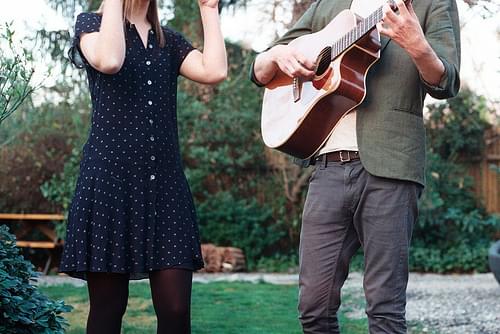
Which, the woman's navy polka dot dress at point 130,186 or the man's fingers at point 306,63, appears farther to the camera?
the man's fingers at point 306,63

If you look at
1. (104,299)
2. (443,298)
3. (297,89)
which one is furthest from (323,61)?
(443,298)

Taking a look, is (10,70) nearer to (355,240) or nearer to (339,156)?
(339,156)

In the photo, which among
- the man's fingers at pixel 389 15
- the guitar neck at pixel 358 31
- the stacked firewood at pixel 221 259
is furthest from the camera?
the stacked firewood at pixel 221 259

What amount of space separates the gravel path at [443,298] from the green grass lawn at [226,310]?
0.54 metres

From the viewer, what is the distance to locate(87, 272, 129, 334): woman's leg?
2545 mm

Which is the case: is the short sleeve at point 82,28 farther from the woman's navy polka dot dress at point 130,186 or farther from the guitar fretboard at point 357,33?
the guitar fretboard at point 357,33

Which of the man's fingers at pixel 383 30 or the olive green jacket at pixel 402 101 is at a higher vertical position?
the man's fingers at pixel 383 30

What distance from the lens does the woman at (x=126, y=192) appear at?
2.50 metres

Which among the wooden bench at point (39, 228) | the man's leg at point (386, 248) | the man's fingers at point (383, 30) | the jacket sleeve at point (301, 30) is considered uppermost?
the jacket sleeve at point (301, 30)

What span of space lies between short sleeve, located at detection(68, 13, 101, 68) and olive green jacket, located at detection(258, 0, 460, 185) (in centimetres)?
95

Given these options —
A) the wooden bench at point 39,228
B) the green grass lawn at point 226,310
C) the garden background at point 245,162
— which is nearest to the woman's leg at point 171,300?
the green grass lawn at point 226,310

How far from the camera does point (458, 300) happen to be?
6930 mm

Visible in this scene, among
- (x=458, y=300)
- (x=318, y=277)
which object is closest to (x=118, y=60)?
(x=318, y=277)

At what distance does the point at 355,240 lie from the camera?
8.90 feet
